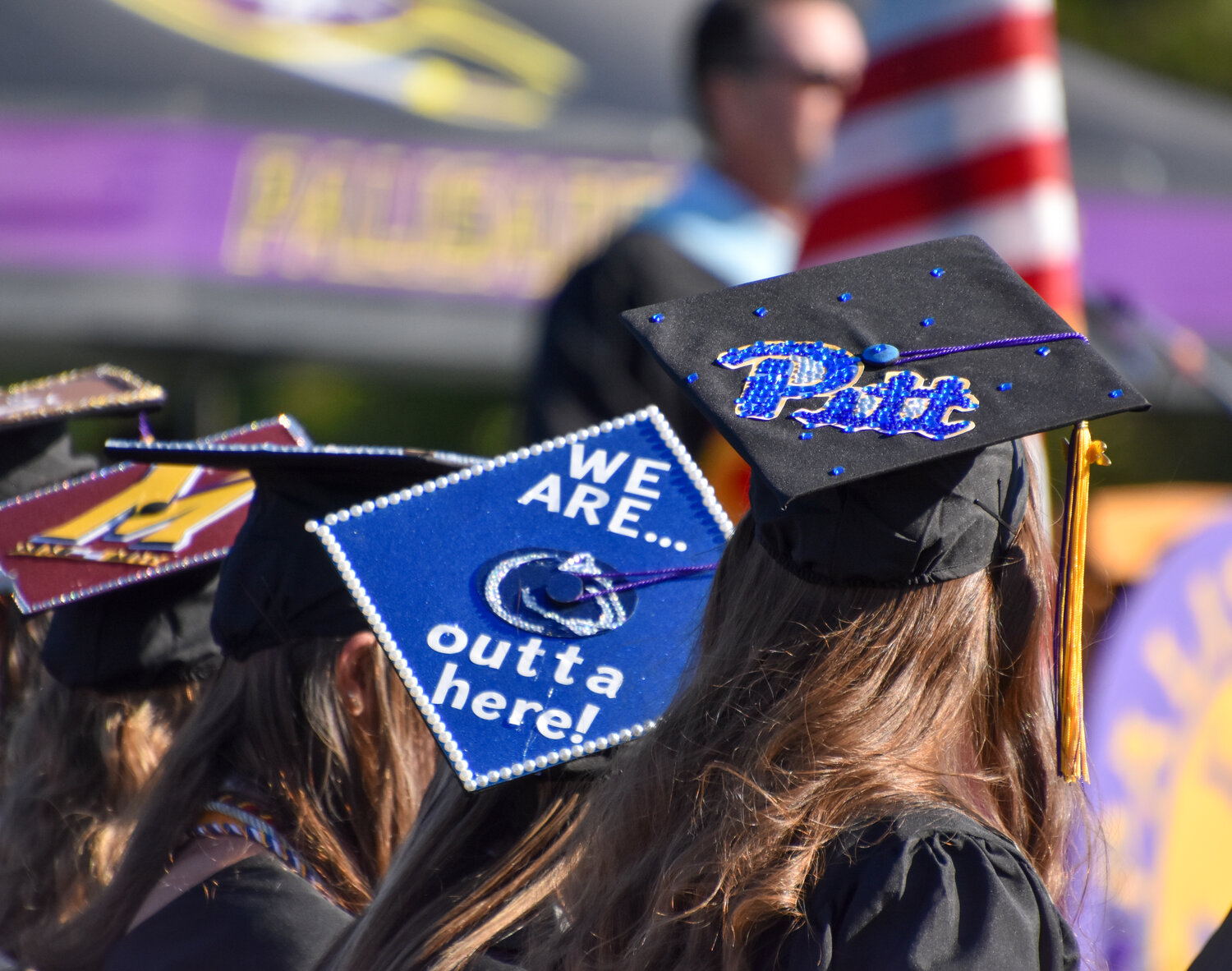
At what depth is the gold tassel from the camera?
1.39 m

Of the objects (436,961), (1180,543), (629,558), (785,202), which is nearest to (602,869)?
(436,961)

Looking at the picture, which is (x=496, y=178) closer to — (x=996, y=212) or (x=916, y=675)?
(x=996, y=212)

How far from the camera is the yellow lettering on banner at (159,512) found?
2.20 m

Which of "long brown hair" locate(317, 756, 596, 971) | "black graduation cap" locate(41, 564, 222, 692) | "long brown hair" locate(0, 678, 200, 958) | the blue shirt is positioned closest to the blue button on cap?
"long brown hair" locate(317, 756, 596, 971)

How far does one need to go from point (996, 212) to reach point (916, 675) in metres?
1.99

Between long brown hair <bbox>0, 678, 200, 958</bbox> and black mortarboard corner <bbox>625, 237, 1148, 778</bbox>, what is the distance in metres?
1.16

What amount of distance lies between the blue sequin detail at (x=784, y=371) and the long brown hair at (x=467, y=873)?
0.51 m

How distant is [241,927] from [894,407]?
99 cm

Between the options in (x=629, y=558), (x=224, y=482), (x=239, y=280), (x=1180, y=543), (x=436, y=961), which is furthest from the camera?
(x=239, y=280)

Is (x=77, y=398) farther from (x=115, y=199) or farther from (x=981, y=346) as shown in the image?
(x=115, y=199)

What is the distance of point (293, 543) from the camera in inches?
76.7

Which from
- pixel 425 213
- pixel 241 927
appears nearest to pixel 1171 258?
pixel 425 213

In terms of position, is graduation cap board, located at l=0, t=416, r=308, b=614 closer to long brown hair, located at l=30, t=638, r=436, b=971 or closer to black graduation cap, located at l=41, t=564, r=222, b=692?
black graduation cap, located at l=41, t=564, r=222, b=692

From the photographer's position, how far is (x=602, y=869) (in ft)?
4.79
